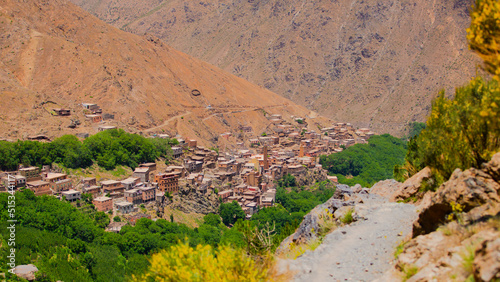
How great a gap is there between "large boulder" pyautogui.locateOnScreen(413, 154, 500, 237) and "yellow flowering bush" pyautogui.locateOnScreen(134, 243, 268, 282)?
11.1 ft

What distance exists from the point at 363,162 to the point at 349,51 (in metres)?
57.2

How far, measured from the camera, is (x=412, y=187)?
12.9 m

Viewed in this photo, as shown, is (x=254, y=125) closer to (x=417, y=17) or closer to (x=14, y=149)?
(x=14, y=149)

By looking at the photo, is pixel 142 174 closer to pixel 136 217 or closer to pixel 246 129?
pixel 136 217

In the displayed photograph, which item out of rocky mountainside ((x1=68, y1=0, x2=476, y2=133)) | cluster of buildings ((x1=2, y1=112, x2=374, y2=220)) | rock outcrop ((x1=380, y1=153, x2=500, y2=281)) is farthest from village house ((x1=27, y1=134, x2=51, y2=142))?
rocky mountainside ((x1=68, y1=0, x2=476, y2=133))

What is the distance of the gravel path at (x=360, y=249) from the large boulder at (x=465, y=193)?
1.55 metres

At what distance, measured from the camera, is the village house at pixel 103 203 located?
33625 millimetres

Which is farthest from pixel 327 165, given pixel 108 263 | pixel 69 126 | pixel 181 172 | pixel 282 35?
pixel 282 35

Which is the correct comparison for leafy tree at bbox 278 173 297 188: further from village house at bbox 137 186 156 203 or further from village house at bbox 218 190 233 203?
village house at bbox 137 186 156 203

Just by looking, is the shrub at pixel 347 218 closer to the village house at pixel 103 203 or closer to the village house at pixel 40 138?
the village house at pixel 103 203

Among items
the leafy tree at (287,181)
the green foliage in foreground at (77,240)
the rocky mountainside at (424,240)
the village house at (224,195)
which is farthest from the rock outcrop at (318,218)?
the leafy tree at (287,181)

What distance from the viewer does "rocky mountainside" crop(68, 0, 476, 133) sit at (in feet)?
314

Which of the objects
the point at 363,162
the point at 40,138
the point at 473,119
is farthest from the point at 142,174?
the point at 363,162

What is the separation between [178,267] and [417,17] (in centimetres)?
11887
